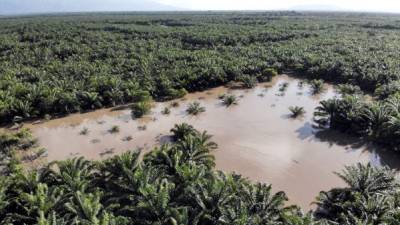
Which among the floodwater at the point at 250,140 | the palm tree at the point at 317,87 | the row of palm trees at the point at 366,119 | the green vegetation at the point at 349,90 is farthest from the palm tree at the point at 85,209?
the palm tree at the point at 317,87

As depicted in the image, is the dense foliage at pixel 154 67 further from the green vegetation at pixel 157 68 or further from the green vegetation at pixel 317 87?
the green vegetation at pixel 317 87

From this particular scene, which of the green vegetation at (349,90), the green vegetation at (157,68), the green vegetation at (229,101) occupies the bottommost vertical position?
the green vegetation at (229,101)

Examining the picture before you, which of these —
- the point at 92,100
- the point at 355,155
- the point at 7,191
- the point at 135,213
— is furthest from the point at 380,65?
the point at 7,191

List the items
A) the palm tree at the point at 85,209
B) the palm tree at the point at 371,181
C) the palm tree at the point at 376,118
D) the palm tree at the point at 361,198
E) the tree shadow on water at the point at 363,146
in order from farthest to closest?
the palm tree at the point at 376,118, the tree shadow on water at the point at 363,146, the palm tree at the point at 371,181, the palm tree at the point at 361,198, the palm tree at the point at 85,209

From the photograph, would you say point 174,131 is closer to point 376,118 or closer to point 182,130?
point 182,130

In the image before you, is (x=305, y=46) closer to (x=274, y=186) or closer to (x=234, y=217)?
(x=274, y=186)

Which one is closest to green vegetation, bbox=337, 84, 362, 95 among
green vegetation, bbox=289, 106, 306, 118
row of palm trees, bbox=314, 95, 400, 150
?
row of palm trees, bbox=314, 95, 400, 150

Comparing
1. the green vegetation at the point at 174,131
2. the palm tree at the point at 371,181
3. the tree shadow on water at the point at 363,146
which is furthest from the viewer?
the tree shadow on water at the point at 363,146
